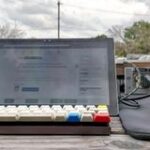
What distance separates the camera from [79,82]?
3.37 feet

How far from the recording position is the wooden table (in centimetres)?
77

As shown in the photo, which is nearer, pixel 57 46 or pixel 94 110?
pixel 94 110

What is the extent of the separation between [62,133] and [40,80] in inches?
8.0

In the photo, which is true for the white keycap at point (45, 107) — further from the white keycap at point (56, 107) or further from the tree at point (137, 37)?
the tree at point (137, 37)

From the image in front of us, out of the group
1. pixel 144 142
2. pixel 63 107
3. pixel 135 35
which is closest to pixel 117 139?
pixel 144 142

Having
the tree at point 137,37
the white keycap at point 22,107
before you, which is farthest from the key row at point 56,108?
the tree at point 137,37

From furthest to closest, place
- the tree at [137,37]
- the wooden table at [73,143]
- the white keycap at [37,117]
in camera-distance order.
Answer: the tree at [137,37]
the white keycap at [37,117]
the wooden table at [73,143]

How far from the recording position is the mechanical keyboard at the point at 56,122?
2.83 feet

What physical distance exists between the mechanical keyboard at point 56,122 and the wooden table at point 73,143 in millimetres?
19

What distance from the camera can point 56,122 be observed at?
0.87 m

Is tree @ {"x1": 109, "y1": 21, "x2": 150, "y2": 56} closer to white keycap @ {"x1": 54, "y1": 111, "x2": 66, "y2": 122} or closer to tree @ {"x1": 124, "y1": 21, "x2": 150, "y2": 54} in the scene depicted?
tree @ {"x1": 124, "y1": 21, "x2": 150, "y2": 54}

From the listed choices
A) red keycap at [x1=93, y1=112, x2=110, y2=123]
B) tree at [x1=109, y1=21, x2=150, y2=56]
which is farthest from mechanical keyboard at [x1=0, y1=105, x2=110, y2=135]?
tree at [x1=109, y1=21, x2=150, y2=56]

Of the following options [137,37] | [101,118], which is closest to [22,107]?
[101,118]

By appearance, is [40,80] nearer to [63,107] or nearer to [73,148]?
[63,107]
